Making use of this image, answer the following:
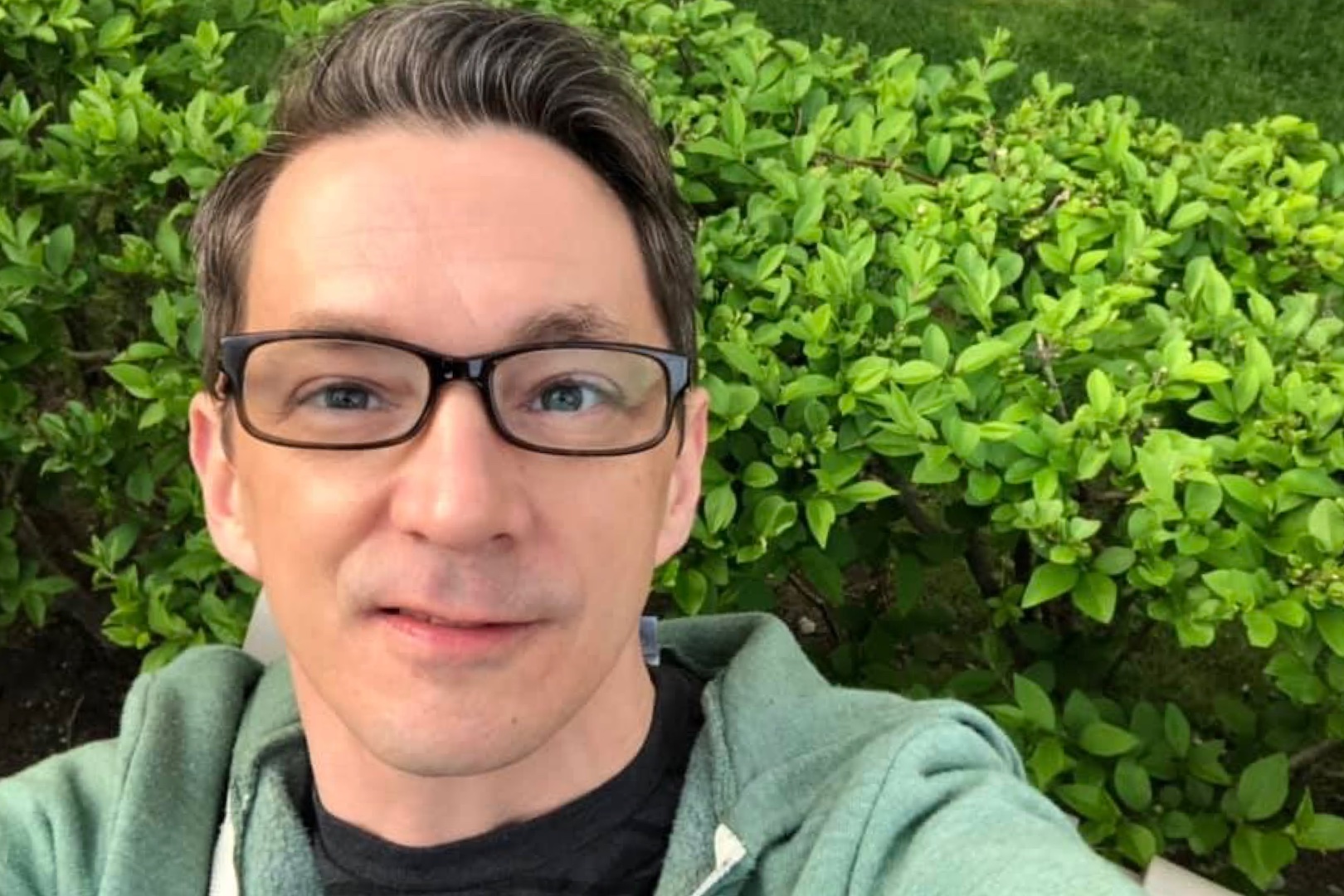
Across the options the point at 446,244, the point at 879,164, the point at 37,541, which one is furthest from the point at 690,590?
the point at 37,541

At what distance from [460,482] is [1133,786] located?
150 centimetres

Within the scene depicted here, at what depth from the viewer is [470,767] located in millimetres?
1836

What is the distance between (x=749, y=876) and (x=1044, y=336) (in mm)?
1098

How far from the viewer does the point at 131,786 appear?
2.18m

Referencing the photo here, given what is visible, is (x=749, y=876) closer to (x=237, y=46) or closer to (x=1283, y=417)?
(x=1283, y=417)

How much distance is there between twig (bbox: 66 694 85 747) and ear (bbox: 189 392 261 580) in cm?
203

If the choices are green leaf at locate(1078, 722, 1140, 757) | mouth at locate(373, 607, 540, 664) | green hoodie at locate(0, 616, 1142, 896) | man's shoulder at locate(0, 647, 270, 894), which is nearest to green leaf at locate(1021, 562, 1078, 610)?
green leaf at locate(1078, 722, 1140, 757)

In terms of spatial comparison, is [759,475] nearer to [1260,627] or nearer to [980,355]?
[980,355]

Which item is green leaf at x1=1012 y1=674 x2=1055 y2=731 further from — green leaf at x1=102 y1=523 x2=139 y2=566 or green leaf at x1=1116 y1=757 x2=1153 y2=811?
green leaf at x1=102 y1=523 x2=139 y2=566

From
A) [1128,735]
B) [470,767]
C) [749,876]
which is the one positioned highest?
[470,767]

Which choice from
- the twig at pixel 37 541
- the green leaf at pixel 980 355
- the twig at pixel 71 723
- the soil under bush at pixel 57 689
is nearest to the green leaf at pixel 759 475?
the green leaf at pixel 980 355

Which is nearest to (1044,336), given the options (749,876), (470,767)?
(749,876)

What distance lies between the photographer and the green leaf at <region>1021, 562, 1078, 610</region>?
2.45 m

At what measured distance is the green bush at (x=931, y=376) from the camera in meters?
2.42
